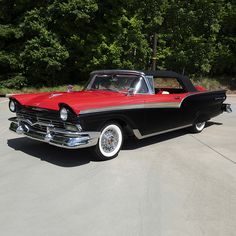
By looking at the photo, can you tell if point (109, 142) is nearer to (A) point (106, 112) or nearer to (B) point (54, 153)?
(A) point (106, 112)

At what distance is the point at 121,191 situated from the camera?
455 centimetres

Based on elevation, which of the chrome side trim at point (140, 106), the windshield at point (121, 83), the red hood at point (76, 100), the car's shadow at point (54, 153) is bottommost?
the car's shadow at point (54, 153)

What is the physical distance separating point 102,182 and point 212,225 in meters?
1.66

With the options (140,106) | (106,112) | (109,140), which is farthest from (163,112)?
(106,112)

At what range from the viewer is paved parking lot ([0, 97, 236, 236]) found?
3629 mm

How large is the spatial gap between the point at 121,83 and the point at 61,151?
1.61 m

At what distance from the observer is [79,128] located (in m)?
5.45

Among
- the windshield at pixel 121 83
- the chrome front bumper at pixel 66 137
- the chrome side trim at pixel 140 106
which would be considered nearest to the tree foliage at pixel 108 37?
the windshield at pixel 121 83

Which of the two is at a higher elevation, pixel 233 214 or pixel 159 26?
pixel 159 26

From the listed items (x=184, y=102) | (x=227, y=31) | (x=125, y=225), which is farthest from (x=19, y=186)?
(x=227, y=31)

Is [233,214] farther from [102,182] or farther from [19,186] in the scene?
[19,186]

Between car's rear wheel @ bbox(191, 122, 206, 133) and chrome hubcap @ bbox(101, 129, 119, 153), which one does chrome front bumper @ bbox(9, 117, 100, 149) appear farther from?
car's rear wheel @ bbox(191, 122, 206, 133)

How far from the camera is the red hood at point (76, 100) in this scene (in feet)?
18.1

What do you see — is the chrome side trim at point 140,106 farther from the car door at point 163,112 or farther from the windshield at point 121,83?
the windshield at point 121,83
